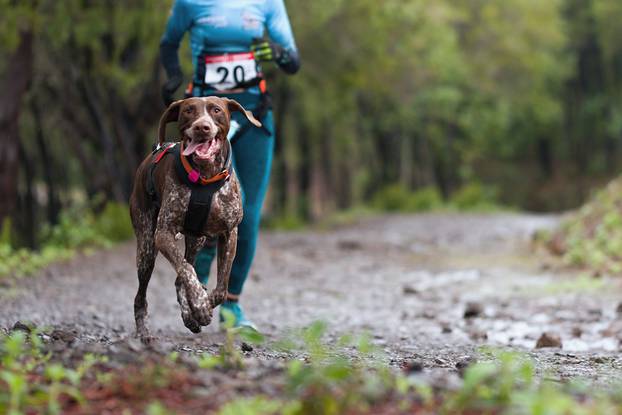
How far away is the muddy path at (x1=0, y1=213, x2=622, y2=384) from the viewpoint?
595 cm

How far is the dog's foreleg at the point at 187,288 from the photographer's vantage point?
16.4 ft

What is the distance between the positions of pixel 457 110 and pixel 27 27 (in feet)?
106

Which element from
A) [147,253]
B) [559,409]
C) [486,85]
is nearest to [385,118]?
[486,85]

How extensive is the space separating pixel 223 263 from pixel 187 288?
19.4 inches

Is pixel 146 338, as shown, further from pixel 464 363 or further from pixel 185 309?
pixel 464 363

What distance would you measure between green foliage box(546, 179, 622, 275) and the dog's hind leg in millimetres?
7635

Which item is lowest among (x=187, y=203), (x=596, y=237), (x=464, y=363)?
(x=596, y=237)

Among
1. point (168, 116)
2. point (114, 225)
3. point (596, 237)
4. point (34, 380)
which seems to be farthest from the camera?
point (114, 225)

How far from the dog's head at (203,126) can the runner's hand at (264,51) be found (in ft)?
4.18

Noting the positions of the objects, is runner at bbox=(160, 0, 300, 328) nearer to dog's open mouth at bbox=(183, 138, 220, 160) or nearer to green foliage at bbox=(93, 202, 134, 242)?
dog's open mouth at bbox=(183, 138, 220, 160)

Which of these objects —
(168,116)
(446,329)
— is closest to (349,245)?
(446,329)

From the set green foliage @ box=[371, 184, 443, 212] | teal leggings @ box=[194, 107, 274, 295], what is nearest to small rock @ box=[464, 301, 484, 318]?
teal leggings @ box=[194, 107, 274, 295]

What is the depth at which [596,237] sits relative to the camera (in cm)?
1426

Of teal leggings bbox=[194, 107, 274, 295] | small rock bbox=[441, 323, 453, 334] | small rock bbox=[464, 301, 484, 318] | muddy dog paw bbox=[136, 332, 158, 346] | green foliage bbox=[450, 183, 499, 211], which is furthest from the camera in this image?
green foliage bbox=[450, 183, 499, 211]
